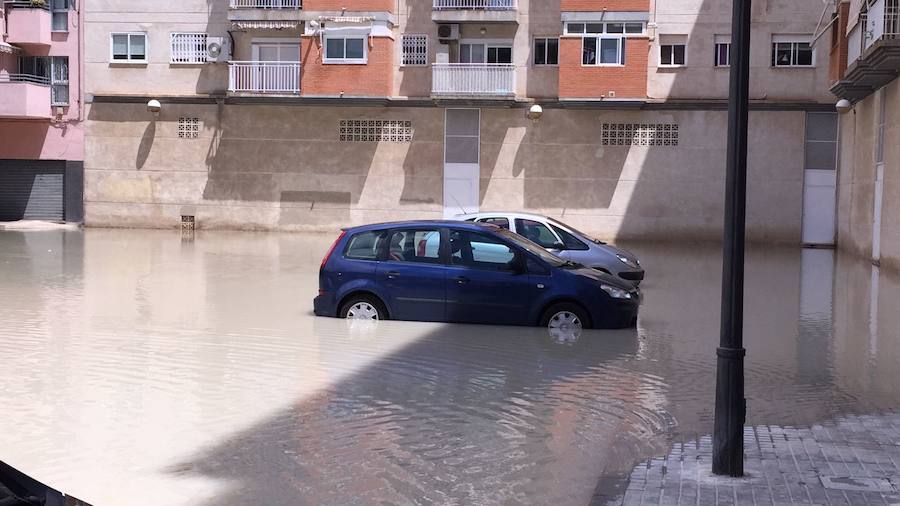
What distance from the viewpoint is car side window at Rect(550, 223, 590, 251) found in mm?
18163

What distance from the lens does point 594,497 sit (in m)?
6.31

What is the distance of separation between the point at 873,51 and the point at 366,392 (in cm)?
1713

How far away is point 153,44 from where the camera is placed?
37.2m

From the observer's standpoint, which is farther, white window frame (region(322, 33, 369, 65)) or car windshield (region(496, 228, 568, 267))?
white window frame (region(322, 33, 369, 65))

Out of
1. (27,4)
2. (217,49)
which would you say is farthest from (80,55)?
(217,49)

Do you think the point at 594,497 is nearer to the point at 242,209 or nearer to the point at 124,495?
the point at 124,495

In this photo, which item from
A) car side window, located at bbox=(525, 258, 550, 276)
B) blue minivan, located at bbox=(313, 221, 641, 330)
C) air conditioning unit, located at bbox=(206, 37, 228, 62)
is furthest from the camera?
air conditioning unit, located at bbox=(206, 37, 228, 62)

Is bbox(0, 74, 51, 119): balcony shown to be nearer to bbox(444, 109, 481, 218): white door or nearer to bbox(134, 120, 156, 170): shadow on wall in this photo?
bbox(134, 120, 156, 170): shadow on wall

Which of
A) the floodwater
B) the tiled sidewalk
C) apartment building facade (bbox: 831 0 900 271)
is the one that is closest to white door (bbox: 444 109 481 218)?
apartment building facade (bbox: 831 0 900 271)

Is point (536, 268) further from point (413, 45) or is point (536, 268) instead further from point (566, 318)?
point (413, 45)

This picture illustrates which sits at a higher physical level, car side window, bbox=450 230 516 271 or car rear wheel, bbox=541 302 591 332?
car side window, bbox=450 230 516 271

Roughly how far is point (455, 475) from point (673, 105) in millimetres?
28690

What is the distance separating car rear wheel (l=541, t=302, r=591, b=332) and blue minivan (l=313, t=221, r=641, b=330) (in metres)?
0.01

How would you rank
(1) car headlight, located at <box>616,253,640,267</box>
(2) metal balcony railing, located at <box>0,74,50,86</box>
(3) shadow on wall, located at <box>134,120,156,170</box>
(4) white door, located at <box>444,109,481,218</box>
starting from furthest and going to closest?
(2) metal balcony railing, located at <box>0,74,50,86</box> → (3) shadow on wall, located at <box>134,120,156,170</box> → (4) white door, located at <box>444,109,481,218</box> → (1) car headlight, located at <box>616,253,640,267</box>
